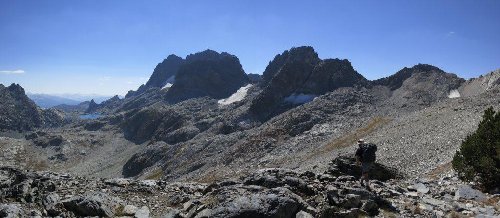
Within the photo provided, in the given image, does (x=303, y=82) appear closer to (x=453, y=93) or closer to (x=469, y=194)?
(x=453, y=93)

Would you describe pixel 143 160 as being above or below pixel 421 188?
below

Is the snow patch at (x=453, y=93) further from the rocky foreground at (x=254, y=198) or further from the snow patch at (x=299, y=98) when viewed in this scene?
the rocky foreground at (x=254, y=198)

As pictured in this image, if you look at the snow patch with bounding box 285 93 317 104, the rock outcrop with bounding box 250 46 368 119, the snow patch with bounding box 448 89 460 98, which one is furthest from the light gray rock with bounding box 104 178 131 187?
the snow patch with bounding box 285 93 317 104

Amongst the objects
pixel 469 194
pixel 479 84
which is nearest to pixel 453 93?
pixel 479 84

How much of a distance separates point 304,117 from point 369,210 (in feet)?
315

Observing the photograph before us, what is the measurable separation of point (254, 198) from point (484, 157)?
13754 millimetres

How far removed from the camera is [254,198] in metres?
18.9

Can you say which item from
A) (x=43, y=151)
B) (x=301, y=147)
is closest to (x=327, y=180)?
(x=301, y=147)

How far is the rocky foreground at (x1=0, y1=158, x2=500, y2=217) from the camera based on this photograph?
18.9m

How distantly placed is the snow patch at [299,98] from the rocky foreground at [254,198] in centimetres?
13446

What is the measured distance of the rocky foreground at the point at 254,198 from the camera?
18.9 meters

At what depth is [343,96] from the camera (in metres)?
136

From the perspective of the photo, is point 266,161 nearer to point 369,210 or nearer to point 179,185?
point 179,185

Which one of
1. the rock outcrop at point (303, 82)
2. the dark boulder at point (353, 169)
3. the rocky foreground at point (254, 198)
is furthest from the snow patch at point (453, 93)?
the rocky foreground at point (254, 198)
